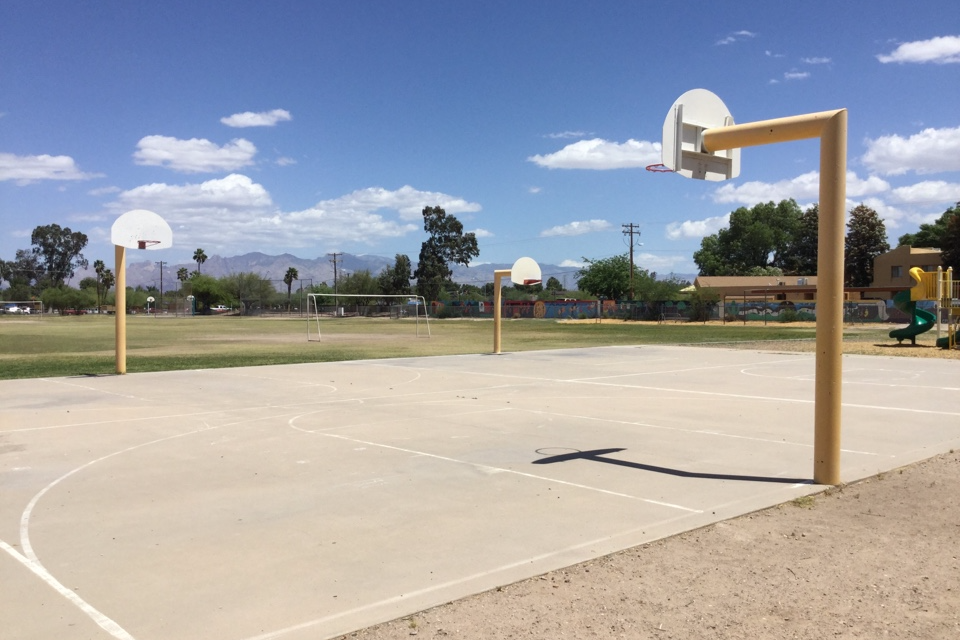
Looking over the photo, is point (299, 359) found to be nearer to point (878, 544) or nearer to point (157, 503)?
point (157, 503)

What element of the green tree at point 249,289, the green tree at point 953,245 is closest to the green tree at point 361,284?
the green tree at point 249,289

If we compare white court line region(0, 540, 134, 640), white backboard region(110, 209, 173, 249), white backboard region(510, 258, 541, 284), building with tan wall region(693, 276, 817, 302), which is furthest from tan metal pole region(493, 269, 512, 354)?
building with tan wall region(693, 276, 817, 302)

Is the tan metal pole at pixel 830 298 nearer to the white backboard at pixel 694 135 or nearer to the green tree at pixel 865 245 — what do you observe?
the white backboard at pixel 694 135

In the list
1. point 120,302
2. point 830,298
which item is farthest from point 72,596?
point 120,302

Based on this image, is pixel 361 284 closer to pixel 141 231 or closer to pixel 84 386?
pixel 141 231

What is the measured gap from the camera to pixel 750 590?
4.86 meters

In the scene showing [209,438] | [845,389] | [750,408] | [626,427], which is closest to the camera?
[209,438]

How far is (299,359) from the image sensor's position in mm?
24922

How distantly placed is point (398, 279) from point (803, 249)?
65560 mm

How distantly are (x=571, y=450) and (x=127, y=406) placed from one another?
26.9ft

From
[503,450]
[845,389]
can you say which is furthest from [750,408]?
[503,450]

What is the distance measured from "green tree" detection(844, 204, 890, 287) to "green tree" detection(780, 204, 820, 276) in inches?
777

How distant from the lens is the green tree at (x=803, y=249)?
389 feet

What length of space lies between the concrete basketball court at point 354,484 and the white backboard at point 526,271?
1331 centimetres
